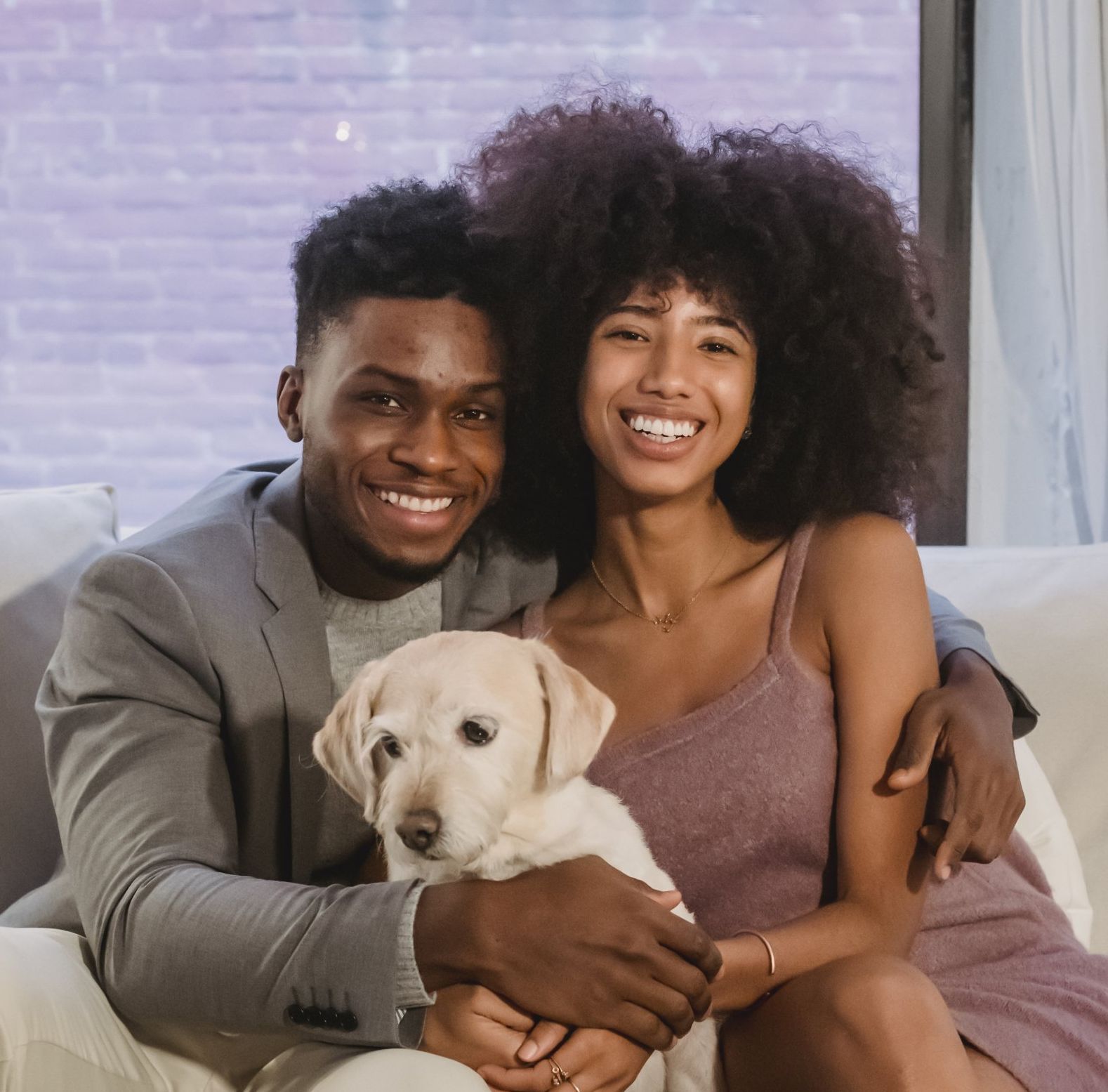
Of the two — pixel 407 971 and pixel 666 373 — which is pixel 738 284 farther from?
pixel 407 971

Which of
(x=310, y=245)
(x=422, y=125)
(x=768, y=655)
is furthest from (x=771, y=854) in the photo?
(x=422, y=125)

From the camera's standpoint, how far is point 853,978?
5.29ft

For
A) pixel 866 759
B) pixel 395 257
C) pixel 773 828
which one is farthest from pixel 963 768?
pixel 395 257

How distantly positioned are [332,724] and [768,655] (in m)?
0.74

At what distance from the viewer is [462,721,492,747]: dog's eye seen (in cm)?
158

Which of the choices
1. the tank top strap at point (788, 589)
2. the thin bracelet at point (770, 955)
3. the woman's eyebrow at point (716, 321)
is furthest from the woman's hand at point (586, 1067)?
the woman's eyebrow at point (716, 321)

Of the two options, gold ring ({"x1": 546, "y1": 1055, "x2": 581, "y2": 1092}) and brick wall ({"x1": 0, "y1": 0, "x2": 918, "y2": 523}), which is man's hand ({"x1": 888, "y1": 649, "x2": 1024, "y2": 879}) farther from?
brick wall ({"x1": 0, "y1": 0, "x2": 918, "y2": 523})

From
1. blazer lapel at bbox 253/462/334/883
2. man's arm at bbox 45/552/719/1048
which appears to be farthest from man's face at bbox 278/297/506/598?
man's arm at bbox 45/552/719/1048

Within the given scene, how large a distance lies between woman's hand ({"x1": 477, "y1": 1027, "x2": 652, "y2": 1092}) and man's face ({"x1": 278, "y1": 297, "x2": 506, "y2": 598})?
812mm

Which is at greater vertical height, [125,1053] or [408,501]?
[408,501]

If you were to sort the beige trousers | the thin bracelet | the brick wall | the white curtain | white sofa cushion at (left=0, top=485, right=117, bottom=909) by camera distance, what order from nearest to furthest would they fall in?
the beige trousers
the thin bracelet
white sofa cushion at (left=0, top=485, right=117, bottom=909)
the white curtain
the brick wall

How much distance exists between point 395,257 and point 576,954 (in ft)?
3.78

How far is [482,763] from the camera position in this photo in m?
1.58

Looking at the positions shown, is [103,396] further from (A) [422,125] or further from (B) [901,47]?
(B) [901,47]
